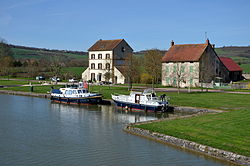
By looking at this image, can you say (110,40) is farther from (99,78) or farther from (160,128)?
(160,128)

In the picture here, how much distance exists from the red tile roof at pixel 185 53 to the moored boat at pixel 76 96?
25900mm

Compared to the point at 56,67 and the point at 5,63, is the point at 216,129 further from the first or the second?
the point at 5,63

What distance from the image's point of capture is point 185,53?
236 ft

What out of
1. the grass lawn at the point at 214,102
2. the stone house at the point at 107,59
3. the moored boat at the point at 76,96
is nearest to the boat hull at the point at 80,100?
the moored boat at the point at 76,96

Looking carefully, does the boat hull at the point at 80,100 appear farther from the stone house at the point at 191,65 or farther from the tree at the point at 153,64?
the tree at the point at 153,64

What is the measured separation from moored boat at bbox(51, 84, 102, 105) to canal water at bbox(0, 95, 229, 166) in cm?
918

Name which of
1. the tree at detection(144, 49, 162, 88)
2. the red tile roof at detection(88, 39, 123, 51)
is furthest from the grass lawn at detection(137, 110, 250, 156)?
the red tile roof at detection(88, 39, 123, 51)

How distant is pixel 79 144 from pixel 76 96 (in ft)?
84.0

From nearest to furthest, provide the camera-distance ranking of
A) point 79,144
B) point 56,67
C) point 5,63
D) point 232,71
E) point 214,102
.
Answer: point 79,144, point 214,102, point 232,71, point 56,67, point 5,63

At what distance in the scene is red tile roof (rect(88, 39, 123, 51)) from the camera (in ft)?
274

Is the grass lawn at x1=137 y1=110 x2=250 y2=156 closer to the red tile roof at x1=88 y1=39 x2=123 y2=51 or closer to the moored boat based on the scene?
the moored boat

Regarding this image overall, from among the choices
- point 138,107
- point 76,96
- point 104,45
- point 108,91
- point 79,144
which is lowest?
point 79,144

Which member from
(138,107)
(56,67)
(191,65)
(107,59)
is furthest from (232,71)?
(138,107)

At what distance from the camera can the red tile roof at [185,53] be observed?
69562mm
